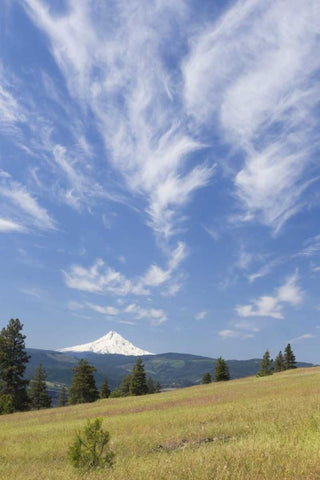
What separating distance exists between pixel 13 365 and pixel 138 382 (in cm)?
3659

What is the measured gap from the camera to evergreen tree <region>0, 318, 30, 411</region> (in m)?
48.4

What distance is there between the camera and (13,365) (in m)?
49.1

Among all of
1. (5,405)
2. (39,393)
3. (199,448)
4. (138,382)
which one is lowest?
(199,448)

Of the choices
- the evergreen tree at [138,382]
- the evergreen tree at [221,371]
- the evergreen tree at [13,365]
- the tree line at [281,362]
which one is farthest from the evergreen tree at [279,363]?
the evergreen tree at [13,365]

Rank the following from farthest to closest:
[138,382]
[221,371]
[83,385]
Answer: [221,371] → [138,382] → [83,385]

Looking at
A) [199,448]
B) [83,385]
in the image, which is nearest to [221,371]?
[83,385]

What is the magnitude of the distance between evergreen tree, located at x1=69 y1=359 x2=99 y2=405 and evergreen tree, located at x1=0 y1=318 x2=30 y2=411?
16.4m

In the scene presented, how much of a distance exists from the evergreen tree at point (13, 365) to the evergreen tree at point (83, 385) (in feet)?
53.8

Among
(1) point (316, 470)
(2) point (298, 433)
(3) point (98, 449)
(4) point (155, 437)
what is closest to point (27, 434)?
(4) point (155, 437)

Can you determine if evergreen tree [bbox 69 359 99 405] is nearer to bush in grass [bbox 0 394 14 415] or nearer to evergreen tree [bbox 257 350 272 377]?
bush in grass [bbox 0 394 14 415]

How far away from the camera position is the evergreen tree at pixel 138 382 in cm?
7862

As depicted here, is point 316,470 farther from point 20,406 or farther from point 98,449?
point 20,406

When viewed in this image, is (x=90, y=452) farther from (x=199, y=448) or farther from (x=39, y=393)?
(x=39, y=393)

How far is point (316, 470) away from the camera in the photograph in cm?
547
